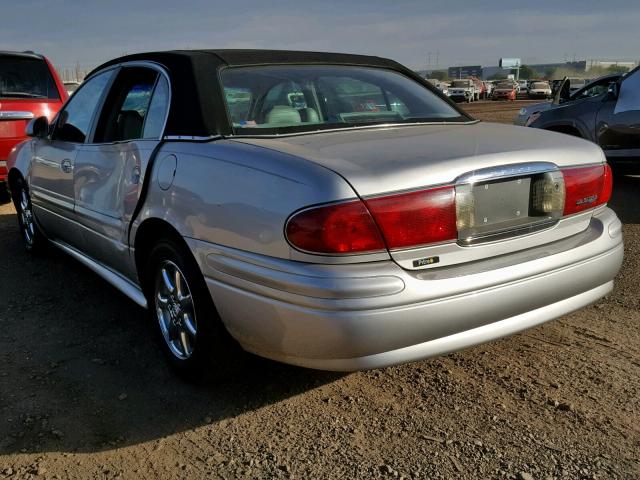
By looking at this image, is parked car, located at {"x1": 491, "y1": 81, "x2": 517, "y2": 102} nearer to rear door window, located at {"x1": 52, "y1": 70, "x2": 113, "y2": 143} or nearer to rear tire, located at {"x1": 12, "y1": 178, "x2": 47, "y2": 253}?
rear tire, located at {"x1": 12, "y1": 178, "x2": 47, "y2": 253}

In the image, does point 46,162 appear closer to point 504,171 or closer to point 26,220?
point 26,220

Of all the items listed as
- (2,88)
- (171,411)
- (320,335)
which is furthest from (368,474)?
(2,88)

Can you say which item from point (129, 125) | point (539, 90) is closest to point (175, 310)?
point (129, 125)

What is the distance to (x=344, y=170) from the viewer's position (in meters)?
2.33

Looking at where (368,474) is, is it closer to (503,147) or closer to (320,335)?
(320,335)

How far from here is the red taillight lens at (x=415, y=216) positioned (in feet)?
7.55

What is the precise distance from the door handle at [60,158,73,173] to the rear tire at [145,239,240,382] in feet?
4.22

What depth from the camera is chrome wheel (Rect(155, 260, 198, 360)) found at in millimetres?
3025

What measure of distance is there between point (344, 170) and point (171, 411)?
4.60 feet

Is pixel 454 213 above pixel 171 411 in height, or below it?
above

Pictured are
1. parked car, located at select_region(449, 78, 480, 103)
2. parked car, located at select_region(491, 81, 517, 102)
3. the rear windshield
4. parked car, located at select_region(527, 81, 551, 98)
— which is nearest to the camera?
the rear windshield

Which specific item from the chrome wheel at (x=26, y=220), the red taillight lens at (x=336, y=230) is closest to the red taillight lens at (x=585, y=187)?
the red taillight lens at (x=336, y=230)

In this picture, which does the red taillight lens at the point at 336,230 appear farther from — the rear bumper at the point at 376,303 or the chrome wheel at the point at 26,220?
the chrome wheel at the point at 26,220

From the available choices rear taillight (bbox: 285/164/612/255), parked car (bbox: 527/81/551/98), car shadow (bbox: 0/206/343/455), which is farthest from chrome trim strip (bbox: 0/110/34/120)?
parked car (bbox: 527/81/551/98)
